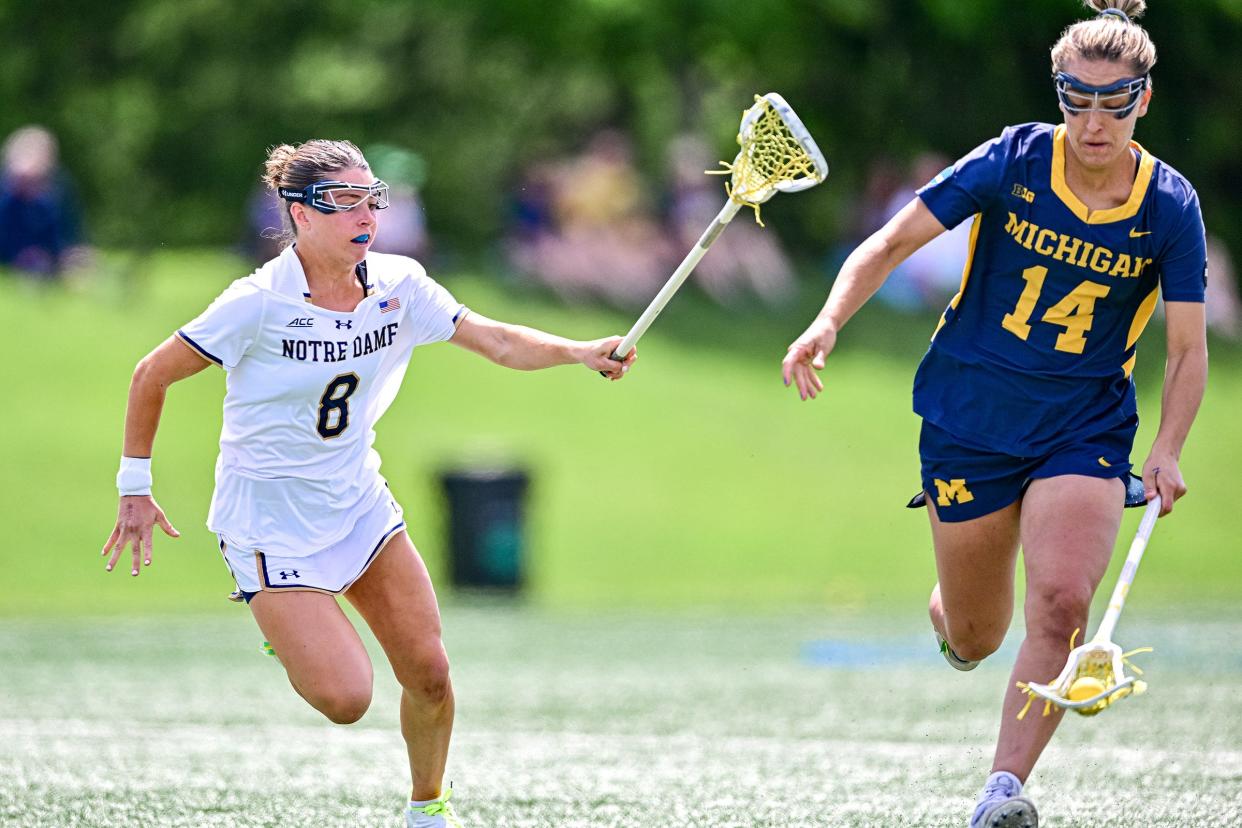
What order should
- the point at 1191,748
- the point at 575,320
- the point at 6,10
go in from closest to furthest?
the point at 1191,748
the point at 575,320
the point at 6,10

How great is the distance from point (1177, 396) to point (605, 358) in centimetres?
172

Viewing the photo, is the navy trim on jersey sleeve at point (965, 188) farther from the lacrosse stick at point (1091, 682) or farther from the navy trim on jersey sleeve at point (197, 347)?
the navy trim on jersey sleeve at point (197, 347)

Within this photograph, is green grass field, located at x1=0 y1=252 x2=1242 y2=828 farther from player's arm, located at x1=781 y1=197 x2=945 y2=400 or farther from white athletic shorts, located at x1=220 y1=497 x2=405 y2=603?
player's arm, located at x1=781 y1=197 x2=945 y2=400

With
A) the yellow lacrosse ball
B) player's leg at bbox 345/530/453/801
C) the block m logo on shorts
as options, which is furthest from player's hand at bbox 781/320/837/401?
player's leg at bbox 345/530/453/801

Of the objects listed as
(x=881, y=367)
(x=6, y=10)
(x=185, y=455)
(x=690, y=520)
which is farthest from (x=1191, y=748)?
(x=6, y=10)

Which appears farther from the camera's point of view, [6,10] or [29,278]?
[6,10]

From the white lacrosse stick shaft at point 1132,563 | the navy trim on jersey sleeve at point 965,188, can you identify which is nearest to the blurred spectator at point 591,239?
the navy trim on jersey sleeve at point 965,188

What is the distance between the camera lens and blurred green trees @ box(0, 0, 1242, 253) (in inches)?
874

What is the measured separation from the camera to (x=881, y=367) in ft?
66.0

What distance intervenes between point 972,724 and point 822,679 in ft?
5.49

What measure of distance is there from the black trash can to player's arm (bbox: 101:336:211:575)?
29.0 feet

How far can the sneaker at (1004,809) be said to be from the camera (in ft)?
16.1

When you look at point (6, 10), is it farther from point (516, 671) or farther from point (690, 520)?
point (516, 671)

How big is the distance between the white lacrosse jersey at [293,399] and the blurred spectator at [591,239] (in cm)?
1487
